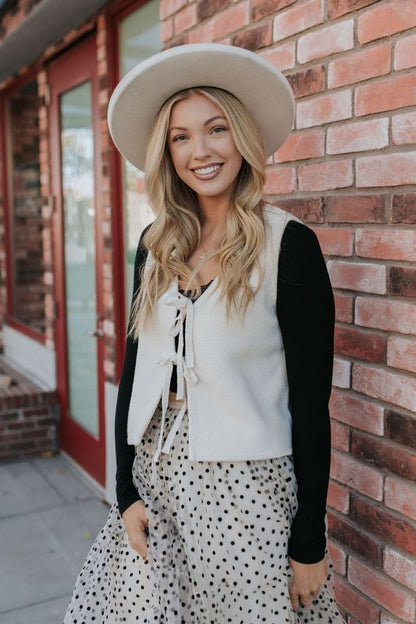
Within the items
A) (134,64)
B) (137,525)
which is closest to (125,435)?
(137,525)

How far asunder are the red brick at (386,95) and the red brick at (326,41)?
149 millimetres

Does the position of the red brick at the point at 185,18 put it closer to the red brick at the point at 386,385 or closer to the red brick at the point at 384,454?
the red brick at the point at 386,385

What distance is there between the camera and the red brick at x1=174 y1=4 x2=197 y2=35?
271 centimetres

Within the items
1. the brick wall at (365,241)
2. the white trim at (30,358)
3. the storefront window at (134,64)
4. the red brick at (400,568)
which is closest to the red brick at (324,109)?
the brick wall at (365,241)

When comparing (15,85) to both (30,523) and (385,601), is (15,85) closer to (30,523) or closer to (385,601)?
(30,523)

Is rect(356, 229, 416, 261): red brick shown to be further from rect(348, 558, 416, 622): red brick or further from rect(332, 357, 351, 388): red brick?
rect(348, 558, 416, 622): red brick

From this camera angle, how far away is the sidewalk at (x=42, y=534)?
327 centimetres

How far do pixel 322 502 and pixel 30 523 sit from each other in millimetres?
2763

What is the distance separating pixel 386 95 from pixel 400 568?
1.22 metres

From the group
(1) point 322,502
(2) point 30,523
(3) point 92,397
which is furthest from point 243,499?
(3) point 92,397

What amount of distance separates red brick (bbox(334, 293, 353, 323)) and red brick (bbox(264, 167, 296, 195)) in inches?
15.9

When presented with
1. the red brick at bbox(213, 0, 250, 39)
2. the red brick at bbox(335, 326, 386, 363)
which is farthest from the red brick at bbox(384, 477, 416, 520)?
the red brick at bbox(213, 0, 250, 39)

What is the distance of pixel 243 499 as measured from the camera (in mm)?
1705

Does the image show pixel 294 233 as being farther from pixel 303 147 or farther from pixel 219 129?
pixel 303 147
